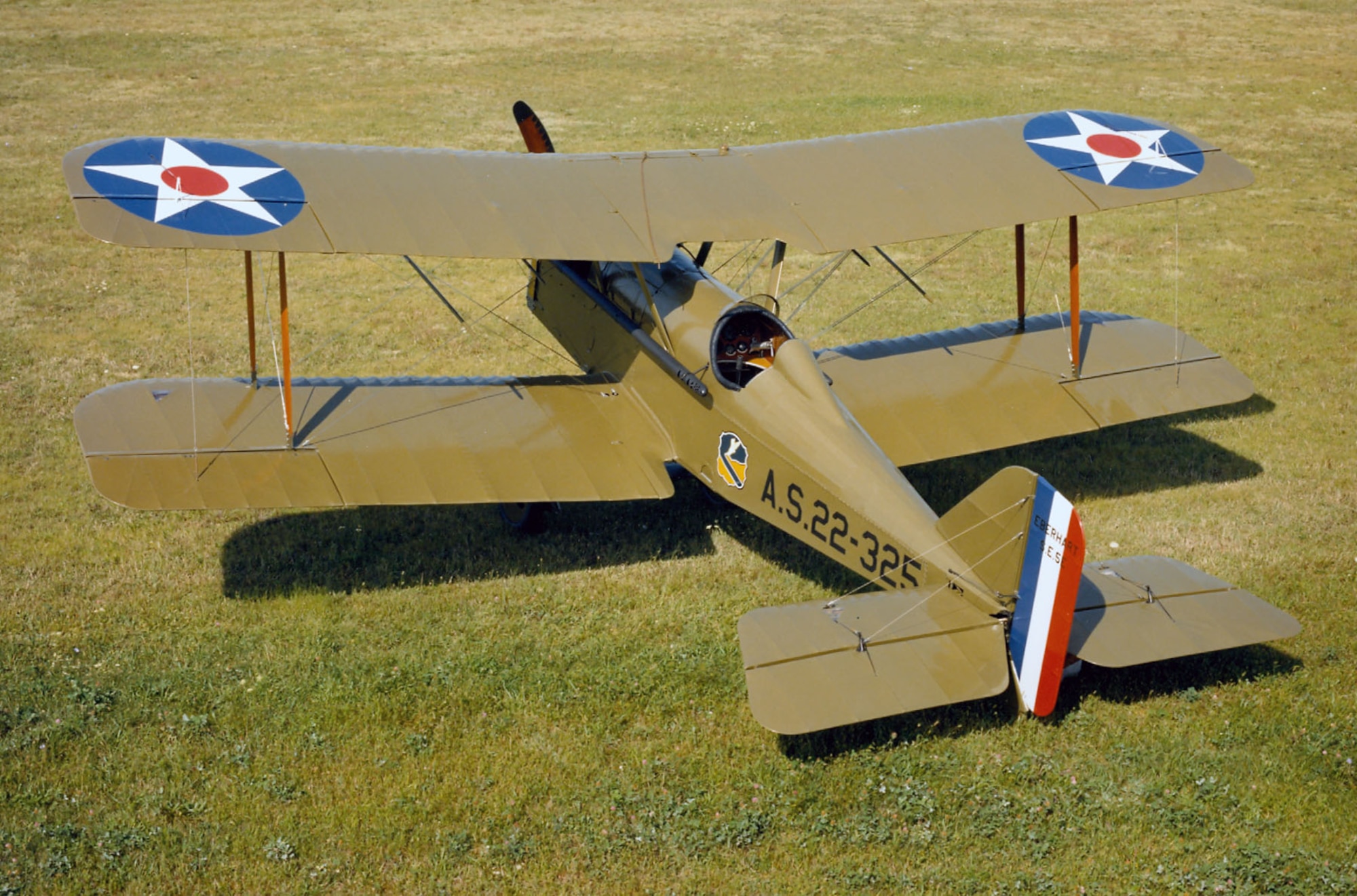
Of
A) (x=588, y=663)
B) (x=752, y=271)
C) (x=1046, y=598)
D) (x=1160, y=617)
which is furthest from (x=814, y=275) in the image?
(x=1046, y=598)

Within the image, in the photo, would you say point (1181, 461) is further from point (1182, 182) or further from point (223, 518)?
A: point (223, 518)

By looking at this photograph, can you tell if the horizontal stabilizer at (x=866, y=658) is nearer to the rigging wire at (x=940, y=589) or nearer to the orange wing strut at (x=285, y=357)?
the rigging wire at (x=940, y=589)

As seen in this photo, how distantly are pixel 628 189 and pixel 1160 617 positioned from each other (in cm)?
470

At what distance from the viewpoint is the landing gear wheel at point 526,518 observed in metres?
9.17

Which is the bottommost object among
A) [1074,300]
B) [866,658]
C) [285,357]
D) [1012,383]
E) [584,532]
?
[584,532]

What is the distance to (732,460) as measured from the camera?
8094mm

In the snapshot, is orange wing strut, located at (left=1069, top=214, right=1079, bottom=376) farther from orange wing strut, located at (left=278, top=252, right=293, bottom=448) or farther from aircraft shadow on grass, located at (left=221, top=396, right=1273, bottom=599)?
orange wing strut, located at (left=278, top=252, right=293, bottom=448)

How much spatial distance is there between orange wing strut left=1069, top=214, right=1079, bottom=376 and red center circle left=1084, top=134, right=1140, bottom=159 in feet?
2.03

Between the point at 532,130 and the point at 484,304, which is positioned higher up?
the point at 532,130

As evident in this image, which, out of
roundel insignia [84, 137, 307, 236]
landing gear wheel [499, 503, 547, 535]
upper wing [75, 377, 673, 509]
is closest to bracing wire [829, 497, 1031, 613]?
upper wing [75, 377, 673, 509]

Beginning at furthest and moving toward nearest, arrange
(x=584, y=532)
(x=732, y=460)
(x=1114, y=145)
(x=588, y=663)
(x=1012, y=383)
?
(x=1114, y=145) → (x=1012, y=383) → (x=584, y=532) → (x=732, y=460) → (x=588, y=663)

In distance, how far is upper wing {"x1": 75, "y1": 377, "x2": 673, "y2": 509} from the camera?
7785 mm

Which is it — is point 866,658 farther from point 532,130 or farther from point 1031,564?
point 532,130

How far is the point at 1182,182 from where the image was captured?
30.8ft
